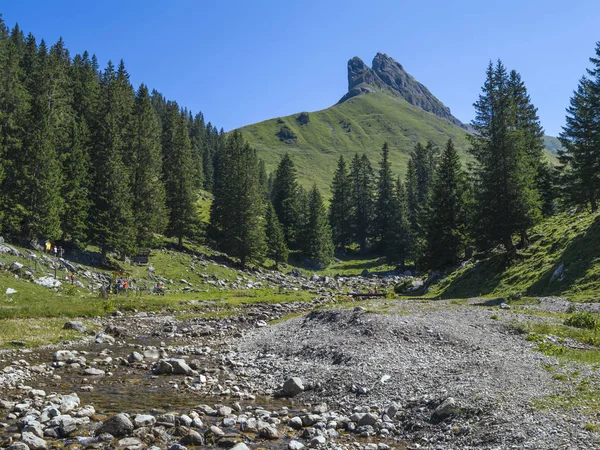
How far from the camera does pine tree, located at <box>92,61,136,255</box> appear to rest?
55281mm

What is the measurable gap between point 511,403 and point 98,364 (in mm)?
18342

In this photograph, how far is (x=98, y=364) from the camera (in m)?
21.7

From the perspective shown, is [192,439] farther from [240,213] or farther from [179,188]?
[179,188]

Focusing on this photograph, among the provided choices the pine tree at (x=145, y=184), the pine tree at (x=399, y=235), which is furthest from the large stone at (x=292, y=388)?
the pine tree at (x=399, y=235)

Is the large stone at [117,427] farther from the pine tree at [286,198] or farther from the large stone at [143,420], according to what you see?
the pine tree at [286,198]

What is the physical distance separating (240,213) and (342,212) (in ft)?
143

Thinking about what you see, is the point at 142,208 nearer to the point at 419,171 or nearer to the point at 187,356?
the point at 187,356

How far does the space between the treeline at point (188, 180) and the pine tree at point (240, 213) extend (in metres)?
0.23

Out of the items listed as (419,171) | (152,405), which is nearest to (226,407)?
(152,405)

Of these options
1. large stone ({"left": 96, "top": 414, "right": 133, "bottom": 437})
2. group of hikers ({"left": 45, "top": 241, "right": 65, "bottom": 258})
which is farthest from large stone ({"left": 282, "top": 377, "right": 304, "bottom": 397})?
group of hikers ({"left": 45, "top": 241, "right": 65, "bottom": 258})

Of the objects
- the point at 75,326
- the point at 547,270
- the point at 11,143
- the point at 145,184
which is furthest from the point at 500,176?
the point at 11,143

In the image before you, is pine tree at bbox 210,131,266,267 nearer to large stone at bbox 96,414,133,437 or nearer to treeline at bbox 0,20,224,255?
treeline at bbox 0,20,224,255

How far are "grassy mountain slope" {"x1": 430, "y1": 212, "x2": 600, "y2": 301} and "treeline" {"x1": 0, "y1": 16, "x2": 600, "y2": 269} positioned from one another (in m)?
2.36

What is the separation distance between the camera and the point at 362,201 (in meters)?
116
